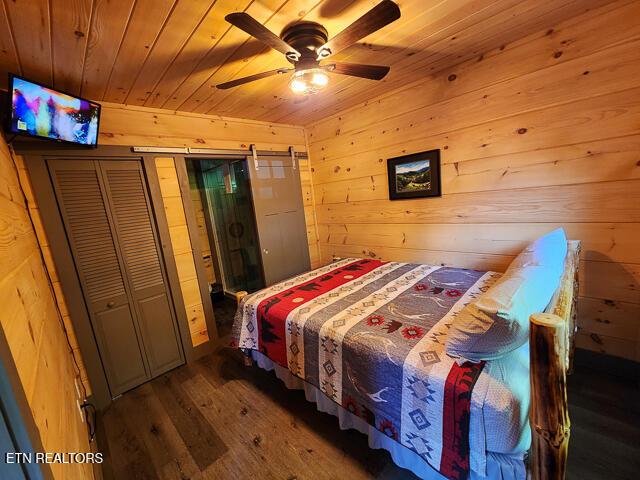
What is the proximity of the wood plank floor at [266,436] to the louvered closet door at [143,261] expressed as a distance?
0.39m

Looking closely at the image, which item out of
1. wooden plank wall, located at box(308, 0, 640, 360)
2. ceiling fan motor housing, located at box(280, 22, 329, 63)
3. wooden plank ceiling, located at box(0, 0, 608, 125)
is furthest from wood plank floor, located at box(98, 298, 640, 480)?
wooden plank ceiling, located at box(0, 0, 608, 125)

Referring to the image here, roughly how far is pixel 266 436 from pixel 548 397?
1574 millimetres

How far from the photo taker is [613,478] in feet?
4.06

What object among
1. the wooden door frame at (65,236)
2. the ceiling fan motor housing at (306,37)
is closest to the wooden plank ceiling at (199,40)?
the ceiling fan motor housing at (306,37)

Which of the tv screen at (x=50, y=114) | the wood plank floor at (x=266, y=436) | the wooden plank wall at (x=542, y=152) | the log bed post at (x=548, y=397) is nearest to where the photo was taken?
the log bed post at (x=548, y=397)

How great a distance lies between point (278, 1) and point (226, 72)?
762mm

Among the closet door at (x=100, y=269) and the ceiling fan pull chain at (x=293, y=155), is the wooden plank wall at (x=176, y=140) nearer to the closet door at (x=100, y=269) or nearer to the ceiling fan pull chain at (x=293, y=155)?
the closet door at (x=100, y=269)

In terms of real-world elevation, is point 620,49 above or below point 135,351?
above

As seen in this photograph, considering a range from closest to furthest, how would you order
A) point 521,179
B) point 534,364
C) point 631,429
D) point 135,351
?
point 534,364 < point 631,429 < point 521,179 < point 135,351

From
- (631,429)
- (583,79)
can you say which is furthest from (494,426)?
(583,79)

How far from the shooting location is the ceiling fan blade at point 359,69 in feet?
5.11

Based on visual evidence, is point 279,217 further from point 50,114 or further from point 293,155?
point 50,114

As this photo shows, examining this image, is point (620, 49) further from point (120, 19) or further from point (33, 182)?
point (33, 182)

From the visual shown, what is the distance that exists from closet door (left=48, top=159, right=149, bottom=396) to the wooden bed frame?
2.77 m
